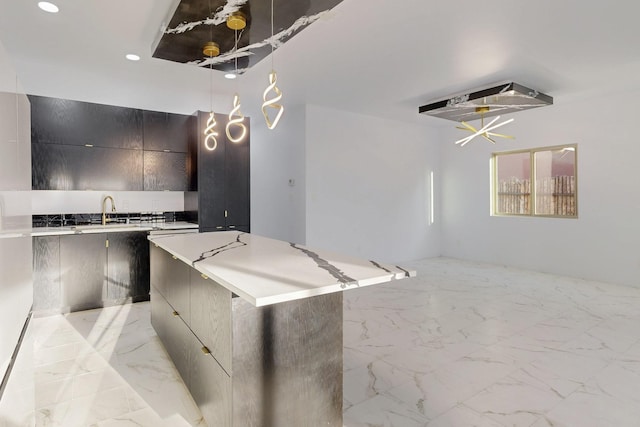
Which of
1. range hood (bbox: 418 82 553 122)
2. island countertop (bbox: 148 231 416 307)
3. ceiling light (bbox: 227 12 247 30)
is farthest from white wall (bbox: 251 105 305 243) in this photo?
island countertop (bbox: 148 231 416 307)

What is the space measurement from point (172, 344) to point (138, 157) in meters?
2.80

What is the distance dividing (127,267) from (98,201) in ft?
3.51

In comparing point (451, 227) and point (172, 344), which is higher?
point (451, 227)

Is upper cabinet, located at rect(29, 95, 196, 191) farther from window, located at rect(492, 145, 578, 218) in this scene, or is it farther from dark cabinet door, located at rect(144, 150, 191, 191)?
window, located at rect(492, 145, 578, 218)

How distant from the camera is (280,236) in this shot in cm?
639

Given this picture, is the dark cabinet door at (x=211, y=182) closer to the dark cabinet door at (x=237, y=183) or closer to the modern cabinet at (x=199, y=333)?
the dark cabinet door at (x=237, y=183)

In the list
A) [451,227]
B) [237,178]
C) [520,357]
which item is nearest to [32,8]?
[237,178]

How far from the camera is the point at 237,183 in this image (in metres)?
4.95

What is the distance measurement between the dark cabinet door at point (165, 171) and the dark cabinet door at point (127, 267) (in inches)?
30.0

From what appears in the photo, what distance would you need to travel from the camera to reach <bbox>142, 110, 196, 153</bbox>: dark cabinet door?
454 cm

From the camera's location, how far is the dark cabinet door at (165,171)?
4.59 m

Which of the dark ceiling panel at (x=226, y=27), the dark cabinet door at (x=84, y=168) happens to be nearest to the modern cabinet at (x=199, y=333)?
the dark ceiling panel at (x=226, y=27)

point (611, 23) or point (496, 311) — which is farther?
point (496, 311)

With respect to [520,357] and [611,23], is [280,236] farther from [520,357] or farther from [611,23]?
[611,23]
